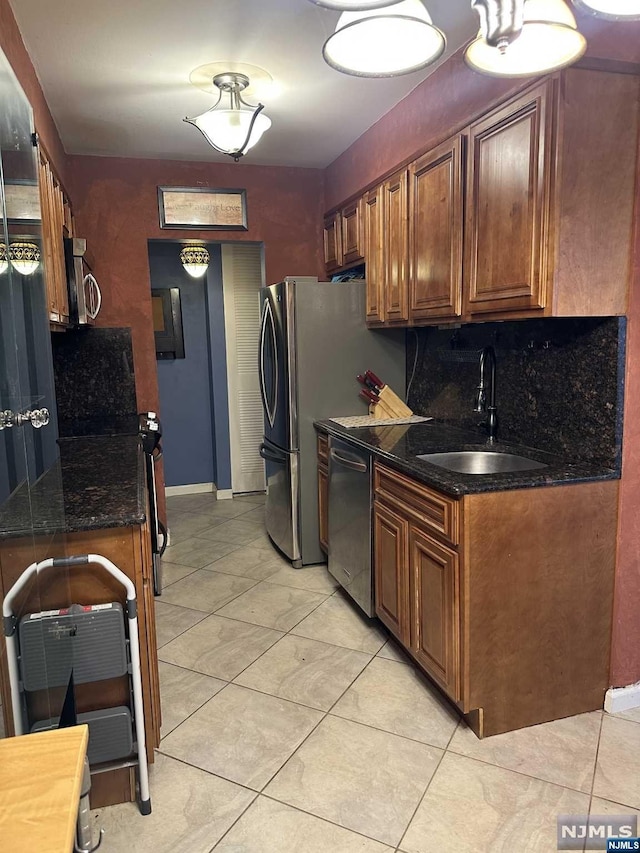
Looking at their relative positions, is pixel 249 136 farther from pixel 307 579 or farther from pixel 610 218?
pixel 307 579

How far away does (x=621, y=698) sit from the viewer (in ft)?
7.08

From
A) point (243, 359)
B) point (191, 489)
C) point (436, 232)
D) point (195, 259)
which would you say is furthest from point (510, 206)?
point (191, 489)

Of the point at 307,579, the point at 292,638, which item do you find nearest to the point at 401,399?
the point at 307,579

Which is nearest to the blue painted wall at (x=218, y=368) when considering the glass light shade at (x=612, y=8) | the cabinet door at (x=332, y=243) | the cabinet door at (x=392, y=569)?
the cabinet door at (x=332, y=243)

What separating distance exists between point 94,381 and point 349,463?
5.66ft

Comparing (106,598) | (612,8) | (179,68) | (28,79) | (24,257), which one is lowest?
(106,598)

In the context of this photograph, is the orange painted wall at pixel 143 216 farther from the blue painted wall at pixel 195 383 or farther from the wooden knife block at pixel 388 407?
the wooden knife block at pixel 388 407

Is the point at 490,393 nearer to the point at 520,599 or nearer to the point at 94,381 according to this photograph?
the point at 520,599

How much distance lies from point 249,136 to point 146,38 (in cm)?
52

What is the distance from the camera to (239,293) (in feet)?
16.8

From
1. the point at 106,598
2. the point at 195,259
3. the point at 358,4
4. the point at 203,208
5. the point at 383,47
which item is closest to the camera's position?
the point at 358,4

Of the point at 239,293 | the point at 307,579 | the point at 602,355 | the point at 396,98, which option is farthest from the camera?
the point at 239,293

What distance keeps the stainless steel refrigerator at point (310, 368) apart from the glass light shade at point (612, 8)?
7.68ft

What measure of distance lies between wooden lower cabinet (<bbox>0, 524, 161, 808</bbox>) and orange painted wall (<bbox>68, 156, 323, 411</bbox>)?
229cm
